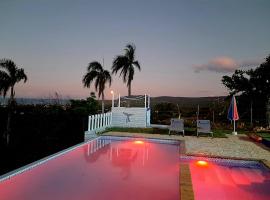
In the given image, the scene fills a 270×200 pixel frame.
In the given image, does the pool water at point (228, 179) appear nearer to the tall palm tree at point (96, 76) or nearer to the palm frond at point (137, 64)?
the tall palm tree at point (96, 76)

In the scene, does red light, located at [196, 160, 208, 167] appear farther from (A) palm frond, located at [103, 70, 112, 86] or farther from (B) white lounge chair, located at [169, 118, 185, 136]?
(A) palm frond, located at [103, 70, 112, 86]

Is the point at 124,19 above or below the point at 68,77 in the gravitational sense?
above

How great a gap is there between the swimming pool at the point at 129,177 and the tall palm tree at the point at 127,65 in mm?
9802

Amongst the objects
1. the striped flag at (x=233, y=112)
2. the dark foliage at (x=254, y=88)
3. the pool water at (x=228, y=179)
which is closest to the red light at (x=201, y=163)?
the pool water at (x=228, y=179)

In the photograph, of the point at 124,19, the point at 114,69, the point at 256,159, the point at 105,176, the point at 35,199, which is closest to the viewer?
the point at 35,199

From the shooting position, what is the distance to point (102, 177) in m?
6.68

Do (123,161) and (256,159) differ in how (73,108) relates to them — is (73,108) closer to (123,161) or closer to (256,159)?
(123,161)

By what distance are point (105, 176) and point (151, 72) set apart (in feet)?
49.9

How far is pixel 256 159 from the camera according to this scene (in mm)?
7457

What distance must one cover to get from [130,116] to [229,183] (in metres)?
8.61

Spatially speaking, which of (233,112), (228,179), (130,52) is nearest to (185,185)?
(228,179)

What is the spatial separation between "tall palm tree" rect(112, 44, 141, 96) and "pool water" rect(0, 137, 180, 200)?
9.28 meters

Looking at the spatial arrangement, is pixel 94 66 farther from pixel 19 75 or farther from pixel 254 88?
pixel 254 88

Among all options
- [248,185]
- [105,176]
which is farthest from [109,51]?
[248,185]
